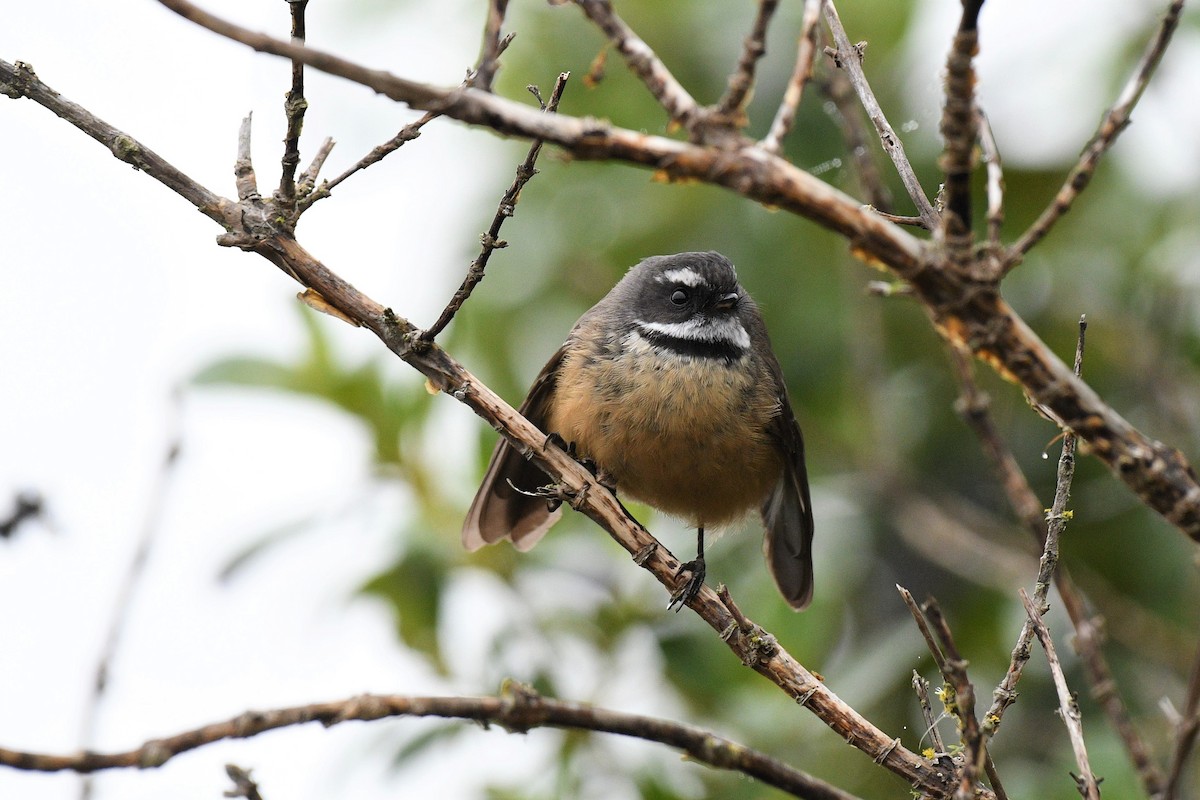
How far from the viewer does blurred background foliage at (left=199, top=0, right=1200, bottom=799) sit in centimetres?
543

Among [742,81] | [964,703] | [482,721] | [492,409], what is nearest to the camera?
[742,81]

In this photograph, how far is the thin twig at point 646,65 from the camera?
2211 millimetres

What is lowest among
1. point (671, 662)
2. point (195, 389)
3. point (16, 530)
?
point (16, 530)

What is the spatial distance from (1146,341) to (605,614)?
9.26ft

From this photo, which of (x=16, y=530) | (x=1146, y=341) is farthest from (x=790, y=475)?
(x=16, y=530)

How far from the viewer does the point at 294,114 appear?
3082 millimetres

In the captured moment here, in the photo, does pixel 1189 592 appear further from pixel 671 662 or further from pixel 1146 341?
pixel 671 662

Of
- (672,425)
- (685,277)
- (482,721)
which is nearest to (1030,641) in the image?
(482,721)

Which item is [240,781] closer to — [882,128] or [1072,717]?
[1072,717]

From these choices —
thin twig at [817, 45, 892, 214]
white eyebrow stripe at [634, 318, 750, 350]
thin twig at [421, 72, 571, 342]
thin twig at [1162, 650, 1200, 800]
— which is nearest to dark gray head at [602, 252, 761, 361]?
white eyebrow stripe at [634, 318, 750, 350]

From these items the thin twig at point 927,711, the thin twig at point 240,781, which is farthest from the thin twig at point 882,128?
the thin twig at point 240,781

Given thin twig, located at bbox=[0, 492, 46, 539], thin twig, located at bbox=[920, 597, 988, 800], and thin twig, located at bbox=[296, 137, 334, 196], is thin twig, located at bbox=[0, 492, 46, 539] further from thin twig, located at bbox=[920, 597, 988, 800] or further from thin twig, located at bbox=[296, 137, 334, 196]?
thin twig, located at bbox=[920, 597, 988, 800]

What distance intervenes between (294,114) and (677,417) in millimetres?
2434

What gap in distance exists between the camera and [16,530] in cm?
301
